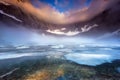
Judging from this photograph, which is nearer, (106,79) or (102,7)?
(106,79)

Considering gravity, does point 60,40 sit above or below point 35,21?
below

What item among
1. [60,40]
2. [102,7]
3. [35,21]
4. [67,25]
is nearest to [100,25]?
[102,7]

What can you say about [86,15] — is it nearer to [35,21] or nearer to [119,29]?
[119,29]

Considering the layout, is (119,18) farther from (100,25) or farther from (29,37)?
(29,37)

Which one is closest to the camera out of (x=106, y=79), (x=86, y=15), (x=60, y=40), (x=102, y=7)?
(x=106, y=79)

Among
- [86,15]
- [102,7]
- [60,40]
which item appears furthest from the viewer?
[60,40]

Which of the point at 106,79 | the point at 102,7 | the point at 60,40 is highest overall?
the point at 102,7

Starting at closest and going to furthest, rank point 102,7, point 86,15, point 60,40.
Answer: point 102,7, point 86,15, point 60,40


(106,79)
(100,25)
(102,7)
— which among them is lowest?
(106,79)

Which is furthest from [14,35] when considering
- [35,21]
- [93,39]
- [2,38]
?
[93,39]
